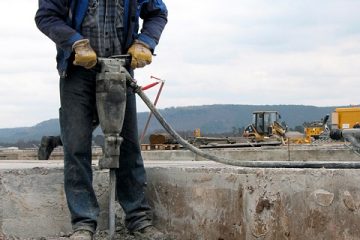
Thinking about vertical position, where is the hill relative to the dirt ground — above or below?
above

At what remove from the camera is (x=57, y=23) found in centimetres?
393

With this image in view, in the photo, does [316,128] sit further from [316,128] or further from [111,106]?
[111,106]

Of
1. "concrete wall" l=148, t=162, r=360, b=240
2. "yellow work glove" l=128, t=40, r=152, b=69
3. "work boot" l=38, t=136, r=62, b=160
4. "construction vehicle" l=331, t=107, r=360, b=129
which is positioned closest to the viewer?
"concrete wall" l=148, t=162, r=360, b=240

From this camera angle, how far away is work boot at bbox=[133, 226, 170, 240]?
4059mm

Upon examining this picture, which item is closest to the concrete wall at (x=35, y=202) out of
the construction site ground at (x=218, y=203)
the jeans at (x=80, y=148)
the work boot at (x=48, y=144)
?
the construction site ground at (x=218, y=203)

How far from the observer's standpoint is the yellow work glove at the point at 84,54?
378 centimetres

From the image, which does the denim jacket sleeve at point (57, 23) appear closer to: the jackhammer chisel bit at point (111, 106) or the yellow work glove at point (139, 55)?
the jackhammer chisel bit at point (111, 106)

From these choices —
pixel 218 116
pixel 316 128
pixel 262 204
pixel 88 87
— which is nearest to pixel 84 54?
pixel 88 87

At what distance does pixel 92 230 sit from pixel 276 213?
1167 mm

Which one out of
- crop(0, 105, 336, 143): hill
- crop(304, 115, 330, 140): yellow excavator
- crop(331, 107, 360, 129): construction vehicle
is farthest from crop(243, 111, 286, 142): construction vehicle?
crop(0, 105, 336, 143): hill

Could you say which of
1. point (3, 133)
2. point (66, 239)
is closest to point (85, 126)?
point (66, 239)

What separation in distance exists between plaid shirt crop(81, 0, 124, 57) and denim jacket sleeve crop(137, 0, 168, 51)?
18cm

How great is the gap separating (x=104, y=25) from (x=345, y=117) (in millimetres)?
21789

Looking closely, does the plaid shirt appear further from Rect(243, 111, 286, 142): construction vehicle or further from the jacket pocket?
Rect(243, 111, 286, 142): construction vehicle
